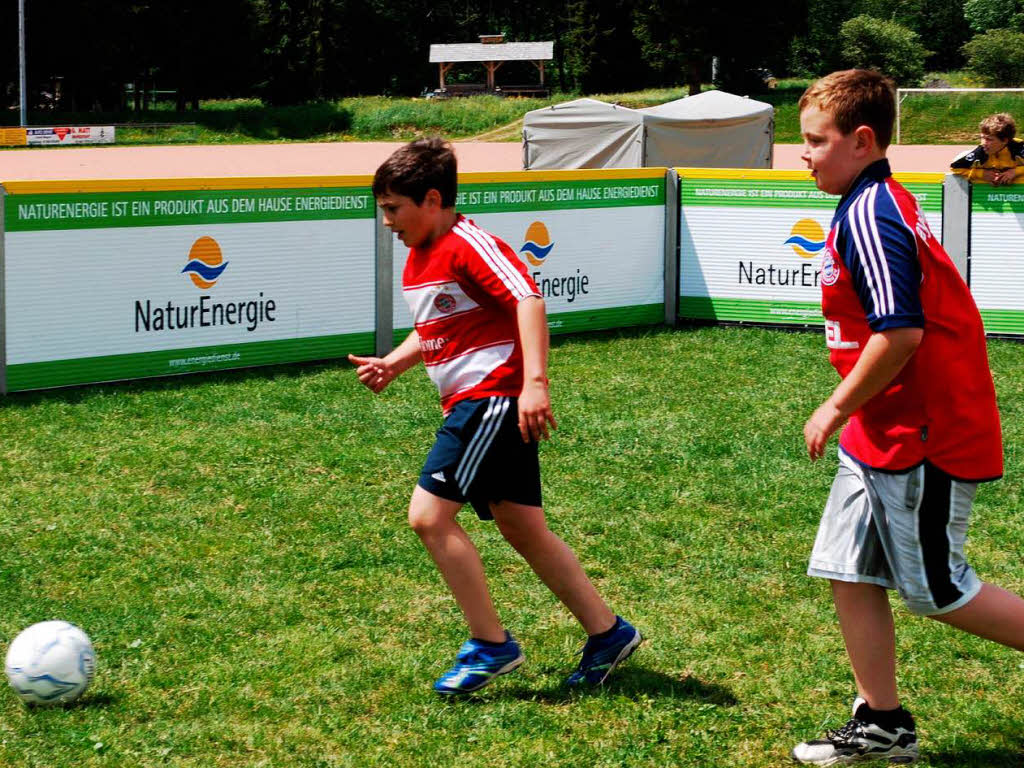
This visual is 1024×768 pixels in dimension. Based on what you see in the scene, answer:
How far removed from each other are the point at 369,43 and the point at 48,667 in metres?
83.6

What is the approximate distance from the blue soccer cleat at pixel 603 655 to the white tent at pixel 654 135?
63.0ft

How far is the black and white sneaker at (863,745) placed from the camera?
377cm

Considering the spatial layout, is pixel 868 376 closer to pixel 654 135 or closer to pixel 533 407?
pixel 533 407

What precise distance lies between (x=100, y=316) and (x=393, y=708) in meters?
6.19

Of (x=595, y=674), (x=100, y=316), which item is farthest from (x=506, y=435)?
(x=100, y=316)

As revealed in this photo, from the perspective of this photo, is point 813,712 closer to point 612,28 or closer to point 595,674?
point 595,674

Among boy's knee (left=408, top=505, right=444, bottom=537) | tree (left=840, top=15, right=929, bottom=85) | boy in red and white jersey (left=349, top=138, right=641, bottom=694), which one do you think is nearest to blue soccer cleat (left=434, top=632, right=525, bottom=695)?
boy in red and white jersey (left=349, top=138, right=641, bottom=694)

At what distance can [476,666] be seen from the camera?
172 inches

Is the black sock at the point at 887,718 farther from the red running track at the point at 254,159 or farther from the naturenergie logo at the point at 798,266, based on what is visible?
the red running track at the point at 254,159

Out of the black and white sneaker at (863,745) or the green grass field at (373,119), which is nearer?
the black and white sneaker at (863,745)

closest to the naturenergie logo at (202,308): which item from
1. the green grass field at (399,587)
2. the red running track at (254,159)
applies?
the green grass field at (399,587)

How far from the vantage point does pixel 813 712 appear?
4309 millimetres

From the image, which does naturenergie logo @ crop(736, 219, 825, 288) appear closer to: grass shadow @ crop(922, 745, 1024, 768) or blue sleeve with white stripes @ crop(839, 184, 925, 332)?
grass shadow @ crop(922, 745, 1024, 768)

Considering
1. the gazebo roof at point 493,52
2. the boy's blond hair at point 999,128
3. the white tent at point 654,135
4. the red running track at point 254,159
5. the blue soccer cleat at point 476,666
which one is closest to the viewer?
the blue soccer cleat at point 476,666
